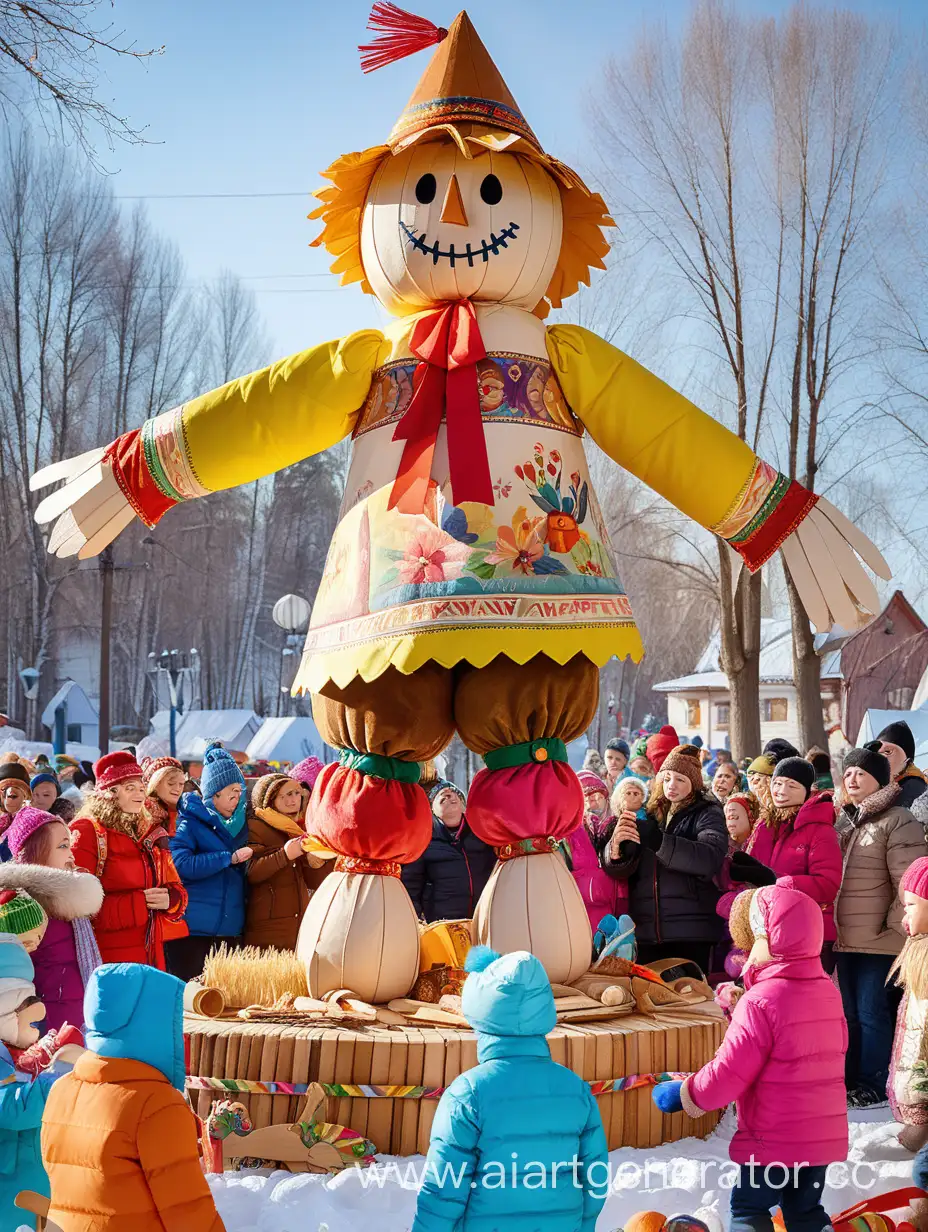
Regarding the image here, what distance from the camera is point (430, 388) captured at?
420 centimetres

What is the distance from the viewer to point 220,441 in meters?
4.28

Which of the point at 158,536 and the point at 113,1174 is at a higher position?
the point at 158,536

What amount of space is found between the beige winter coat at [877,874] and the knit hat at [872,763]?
11cm

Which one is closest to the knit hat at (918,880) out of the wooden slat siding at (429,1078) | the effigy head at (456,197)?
the wooden slat siding at (429,1078)

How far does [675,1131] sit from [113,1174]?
2.23 metres

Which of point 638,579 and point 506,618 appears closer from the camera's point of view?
point 506,618

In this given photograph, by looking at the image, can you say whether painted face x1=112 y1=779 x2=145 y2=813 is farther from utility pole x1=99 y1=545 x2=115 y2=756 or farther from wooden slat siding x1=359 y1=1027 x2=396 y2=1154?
utility pole x1=99 y1=545 x2=115 y2=756

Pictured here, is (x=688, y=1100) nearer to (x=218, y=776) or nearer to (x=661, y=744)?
(x=218, y=776)

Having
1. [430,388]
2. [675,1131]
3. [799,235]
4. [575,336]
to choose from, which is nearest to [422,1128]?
[675,1131]

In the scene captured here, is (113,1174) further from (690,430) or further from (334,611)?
(690,430)

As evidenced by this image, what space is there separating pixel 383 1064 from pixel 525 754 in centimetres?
109

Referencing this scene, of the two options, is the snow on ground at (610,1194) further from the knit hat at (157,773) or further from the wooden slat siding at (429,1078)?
the knit hat at (157,773)

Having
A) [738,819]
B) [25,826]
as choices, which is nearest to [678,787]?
[738,819]

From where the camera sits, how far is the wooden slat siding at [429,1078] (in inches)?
143
